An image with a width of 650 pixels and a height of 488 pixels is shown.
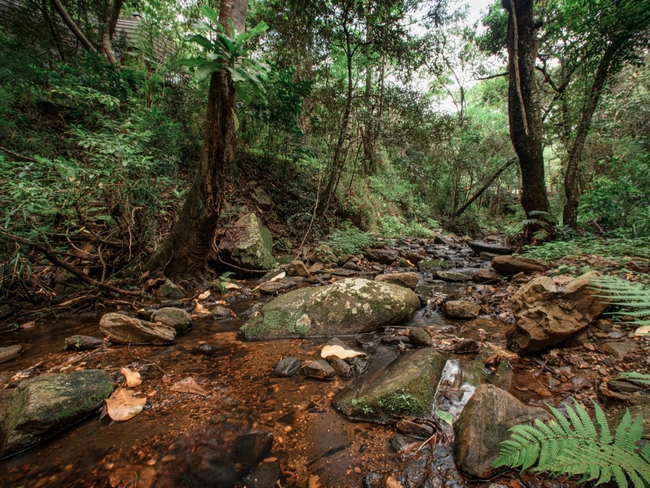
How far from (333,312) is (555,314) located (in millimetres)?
2198

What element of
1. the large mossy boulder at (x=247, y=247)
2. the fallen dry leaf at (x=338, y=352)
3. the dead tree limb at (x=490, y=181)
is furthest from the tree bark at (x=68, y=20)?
the dead tree limb at (x=490, y=181)

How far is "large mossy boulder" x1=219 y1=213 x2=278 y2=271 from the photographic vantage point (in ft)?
17.9

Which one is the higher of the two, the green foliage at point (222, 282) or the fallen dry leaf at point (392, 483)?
the green foliage at point (222, 282)

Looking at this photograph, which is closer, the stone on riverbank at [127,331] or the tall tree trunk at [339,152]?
the stone on riverbank at [127,331]

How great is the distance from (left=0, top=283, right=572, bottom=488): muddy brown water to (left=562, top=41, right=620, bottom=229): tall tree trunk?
252 inches

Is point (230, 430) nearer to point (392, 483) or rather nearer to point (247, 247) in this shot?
point (392, 483)

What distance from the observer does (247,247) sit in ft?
18.1

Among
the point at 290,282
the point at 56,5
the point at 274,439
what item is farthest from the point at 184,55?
the point at 274,439

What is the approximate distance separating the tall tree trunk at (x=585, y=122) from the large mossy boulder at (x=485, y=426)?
703cm

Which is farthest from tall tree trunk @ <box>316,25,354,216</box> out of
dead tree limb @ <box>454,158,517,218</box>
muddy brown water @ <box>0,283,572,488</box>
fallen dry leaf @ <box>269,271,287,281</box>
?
dead tree limb @ <box>454,158,517,218</box>

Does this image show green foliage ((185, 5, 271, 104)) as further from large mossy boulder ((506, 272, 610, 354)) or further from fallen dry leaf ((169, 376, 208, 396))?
large mossy boulder ((506, 272, 610, 354))

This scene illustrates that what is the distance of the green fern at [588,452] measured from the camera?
1.01m

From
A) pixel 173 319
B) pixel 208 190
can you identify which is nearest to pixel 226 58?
pixel 208 190

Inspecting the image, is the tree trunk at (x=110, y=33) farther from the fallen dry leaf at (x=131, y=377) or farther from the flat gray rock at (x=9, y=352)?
the fallen dry leaf at (x=131, y=377)
